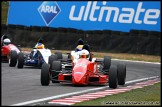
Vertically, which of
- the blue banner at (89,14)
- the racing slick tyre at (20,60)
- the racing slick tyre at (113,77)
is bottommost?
the racing slick tyre at (113,77)

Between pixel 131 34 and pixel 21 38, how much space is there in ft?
27.3

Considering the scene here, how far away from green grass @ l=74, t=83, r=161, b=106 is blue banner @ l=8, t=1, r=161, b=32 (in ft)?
58.5

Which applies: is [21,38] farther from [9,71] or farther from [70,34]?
[9,71]

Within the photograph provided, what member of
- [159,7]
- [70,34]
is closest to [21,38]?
[70,34]

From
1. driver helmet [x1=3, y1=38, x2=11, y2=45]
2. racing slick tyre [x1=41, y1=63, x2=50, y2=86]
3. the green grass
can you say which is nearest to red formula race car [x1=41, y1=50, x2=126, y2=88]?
racing slick tyre [x1=41, y1=63, x2=50, y2=86]

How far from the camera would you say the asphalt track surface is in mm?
12999

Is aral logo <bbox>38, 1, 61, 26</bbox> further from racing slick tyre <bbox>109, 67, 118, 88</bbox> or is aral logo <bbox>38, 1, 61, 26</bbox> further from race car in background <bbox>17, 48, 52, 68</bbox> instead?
racing slick tyre <bbox>109, 67, 118, 88</bbox>

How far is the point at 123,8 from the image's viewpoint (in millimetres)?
33094

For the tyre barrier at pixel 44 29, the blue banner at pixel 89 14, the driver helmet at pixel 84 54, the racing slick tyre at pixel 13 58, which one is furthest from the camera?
the tyre barrier at pixel 44 29

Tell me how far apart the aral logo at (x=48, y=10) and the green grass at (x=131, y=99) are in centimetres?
2173

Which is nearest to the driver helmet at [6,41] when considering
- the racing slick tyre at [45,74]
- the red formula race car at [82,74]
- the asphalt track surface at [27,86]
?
the asphalt track surface at [27,86]

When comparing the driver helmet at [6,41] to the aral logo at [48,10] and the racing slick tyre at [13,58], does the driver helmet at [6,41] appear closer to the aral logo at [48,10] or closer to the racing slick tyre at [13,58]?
the racing slick tyre at [13,58]

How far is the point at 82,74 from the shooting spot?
51.5 ft

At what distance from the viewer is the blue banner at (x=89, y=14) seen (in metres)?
32.2
